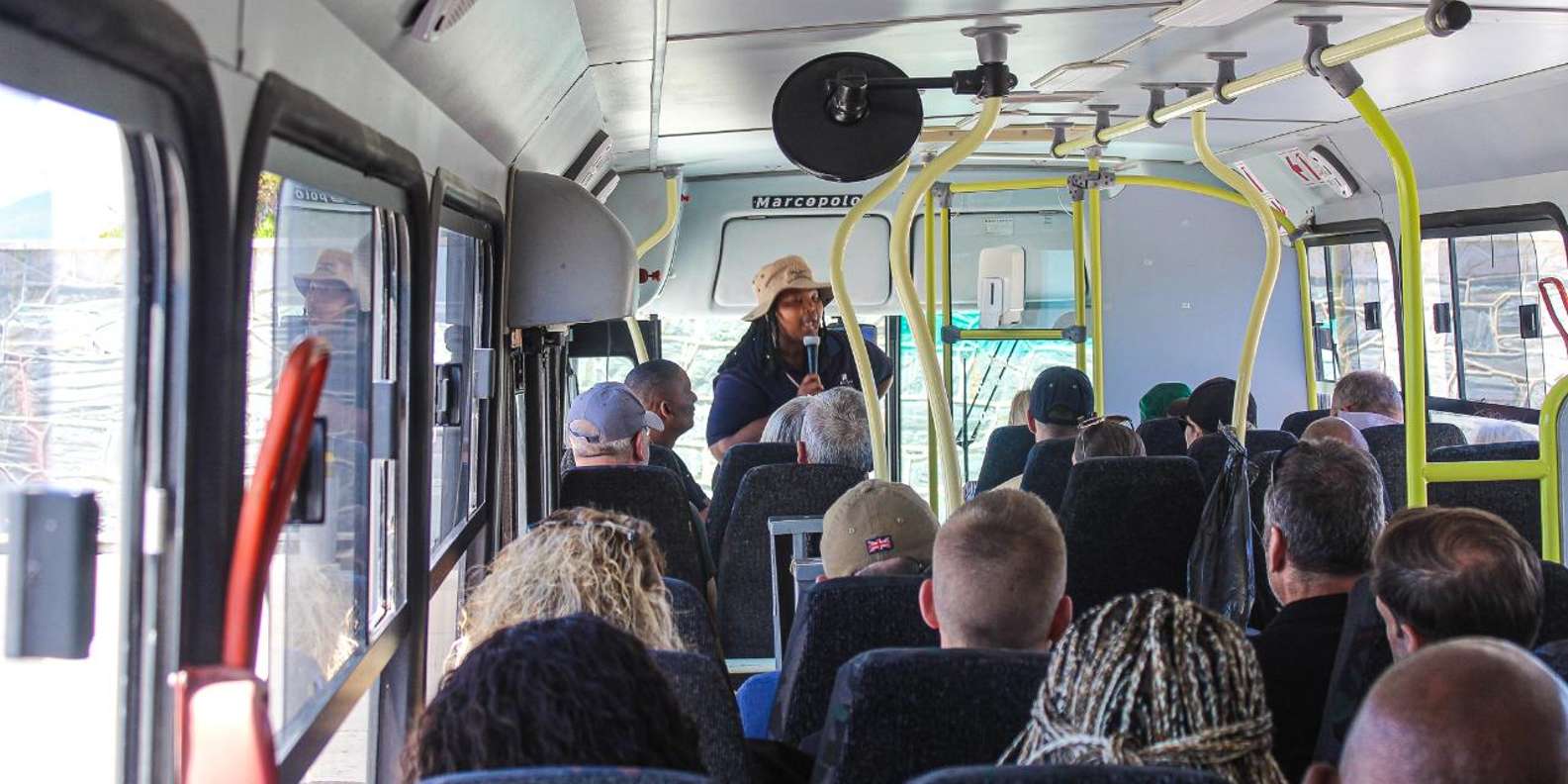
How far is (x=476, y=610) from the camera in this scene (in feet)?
8.26

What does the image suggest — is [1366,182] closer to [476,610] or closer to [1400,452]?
[1400,452]

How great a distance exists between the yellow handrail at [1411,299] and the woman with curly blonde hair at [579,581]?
2377 millimetres

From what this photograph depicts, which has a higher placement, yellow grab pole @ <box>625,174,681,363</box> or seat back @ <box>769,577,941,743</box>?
yellow grab pole @ <box>625,174,681,363</box>

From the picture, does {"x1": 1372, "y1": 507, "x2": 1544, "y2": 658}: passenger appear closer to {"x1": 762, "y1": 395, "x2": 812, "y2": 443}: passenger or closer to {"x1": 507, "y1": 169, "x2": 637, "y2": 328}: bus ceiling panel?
{"x1": 507, "y1": 169, "x2": 637, "y2": 328}: bus ceiling panel

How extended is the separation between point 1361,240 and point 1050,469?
3649 millimetres

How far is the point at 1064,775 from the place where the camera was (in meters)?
1.38

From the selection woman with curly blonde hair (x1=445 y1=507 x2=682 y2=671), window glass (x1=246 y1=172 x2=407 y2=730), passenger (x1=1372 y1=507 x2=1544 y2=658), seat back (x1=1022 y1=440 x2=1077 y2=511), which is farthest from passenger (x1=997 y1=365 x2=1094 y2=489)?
woman with curly blonde hair (x1=445 y1=507 x2=682 y2=671)

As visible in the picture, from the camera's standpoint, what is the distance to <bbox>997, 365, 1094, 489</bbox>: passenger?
6016 millimetres

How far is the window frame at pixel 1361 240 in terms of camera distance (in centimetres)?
798

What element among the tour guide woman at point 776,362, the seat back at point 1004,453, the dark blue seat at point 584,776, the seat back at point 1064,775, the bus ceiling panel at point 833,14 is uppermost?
the bus ceiling panel at point 833,14

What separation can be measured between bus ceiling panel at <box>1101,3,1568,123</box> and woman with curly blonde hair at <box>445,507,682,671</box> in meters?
2.87

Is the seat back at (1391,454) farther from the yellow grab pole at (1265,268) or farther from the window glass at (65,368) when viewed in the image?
the window glass at (65,368)

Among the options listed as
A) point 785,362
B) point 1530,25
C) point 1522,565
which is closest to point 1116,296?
point 785,362

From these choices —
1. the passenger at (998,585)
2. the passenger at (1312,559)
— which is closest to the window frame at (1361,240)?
the passenger at (1312,559)
